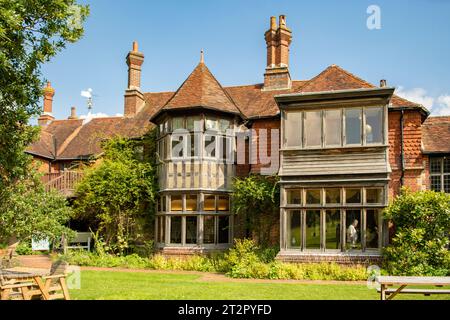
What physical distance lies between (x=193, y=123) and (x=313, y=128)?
5.13 m

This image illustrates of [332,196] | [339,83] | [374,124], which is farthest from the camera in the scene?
[339,83]

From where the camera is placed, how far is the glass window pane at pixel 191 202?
20125 mm

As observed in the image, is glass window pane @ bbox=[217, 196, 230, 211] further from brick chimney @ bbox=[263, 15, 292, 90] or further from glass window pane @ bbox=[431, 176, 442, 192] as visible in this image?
glass window pane @ bbox=[431, 176, 442, 192]

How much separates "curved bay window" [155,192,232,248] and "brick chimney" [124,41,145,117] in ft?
26.6

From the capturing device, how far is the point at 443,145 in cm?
1912

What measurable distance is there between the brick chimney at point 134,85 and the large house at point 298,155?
179cm

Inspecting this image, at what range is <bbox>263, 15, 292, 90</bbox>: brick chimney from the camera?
24984mm

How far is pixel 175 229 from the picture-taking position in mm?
20453

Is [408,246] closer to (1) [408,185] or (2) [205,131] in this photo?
(1) [408,185]

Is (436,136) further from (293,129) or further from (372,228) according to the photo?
(293,129)

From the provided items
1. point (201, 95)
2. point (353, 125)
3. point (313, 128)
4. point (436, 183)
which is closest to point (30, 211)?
point (201, 95)

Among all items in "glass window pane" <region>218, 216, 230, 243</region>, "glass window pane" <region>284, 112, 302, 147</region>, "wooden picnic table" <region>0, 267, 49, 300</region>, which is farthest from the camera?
"glass window pane" <region>218, 216, 230, 243</region>

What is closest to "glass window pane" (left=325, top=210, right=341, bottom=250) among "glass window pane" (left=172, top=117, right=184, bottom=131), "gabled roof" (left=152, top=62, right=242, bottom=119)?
"gabled roof" (left=152, top=62, right=242, bottom=119)
